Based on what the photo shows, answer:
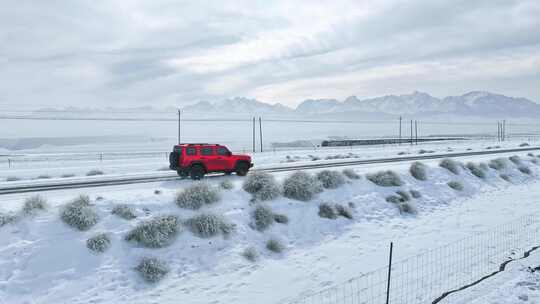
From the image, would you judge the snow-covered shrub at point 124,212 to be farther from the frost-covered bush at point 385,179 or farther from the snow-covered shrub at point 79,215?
the frost-covered bush at point 385,179

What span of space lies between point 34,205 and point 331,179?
13.8 metres

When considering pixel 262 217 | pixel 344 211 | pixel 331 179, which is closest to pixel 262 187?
pixel 262 217

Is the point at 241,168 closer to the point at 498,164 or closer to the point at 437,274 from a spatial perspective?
the point at 437,274

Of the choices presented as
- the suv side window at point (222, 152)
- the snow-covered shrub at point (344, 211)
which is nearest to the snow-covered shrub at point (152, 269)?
the snow-covered shrub at point (344, 211)

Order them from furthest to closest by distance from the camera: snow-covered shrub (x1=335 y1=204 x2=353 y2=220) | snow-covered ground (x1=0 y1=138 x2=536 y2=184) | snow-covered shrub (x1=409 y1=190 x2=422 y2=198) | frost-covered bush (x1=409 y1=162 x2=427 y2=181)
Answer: snow-covered ground (x1=0 y1=138 x2=536 y2=184)
frost-covered bush (x1=409 y1=162 x2=427 y2=181)
snow-covered shrub (x1=409 y1=190 x2=422 y2=198)
snow-covered shrub (x1=335 y1=204 x2=353 y2=220)

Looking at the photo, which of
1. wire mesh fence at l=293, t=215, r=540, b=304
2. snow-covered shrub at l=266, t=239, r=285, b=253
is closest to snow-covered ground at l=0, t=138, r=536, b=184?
snow-covered shrub at l=266, t=239, r=285, b=253

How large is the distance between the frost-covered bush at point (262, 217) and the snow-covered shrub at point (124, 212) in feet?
15.1

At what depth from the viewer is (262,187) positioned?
20281 millimetres

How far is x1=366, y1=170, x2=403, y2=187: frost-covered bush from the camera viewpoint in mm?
24994

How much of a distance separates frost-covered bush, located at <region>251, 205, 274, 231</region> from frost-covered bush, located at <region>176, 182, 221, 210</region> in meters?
1.79

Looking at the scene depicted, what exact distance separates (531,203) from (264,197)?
15868 millimetres

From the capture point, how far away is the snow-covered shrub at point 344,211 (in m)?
20.2

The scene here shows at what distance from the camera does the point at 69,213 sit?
591 inches

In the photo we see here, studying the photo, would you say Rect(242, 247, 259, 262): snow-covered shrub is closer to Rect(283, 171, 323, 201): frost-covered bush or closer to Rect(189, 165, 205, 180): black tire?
Rect(283, 171, 323, 201): frost-covered bush
